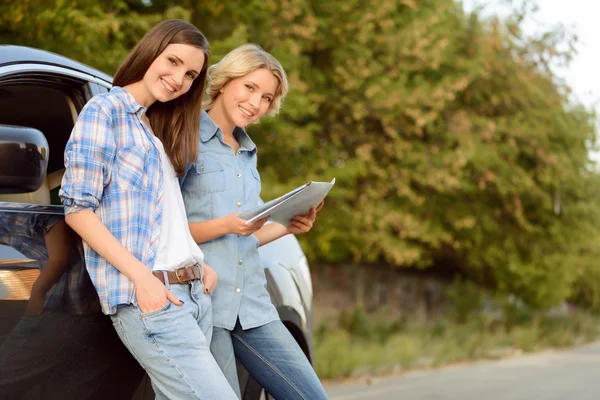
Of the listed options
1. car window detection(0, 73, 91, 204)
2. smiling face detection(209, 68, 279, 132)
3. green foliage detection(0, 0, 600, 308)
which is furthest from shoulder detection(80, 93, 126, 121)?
green foliage detection(0, 0, 600, 308)

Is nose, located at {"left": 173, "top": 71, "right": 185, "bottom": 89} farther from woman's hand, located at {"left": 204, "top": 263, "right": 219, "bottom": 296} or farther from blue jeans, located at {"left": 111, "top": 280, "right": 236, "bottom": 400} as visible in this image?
blue jeans, located at {"left": 111, "top": 280, "right": 236, "bottom": 400}

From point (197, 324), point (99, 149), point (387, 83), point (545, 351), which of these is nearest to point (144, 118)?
point (99, 149)

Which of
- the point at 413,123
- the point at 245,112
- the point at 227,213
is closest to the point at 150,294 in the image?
the point at 227,213

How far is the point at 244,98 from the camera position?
3473mm

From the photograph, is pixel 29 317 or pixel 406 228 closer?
pixel 29 317

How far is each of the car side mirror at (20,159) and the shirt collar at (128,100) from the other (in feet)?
0.88

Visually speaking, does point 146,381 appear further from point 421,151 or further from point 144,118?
point 421,151

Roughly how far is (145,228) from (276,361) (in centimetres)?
89

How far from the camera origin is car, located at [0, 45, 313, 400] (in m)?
2.71

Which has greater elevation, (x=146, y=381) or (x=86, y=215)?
(x=86, y=215)

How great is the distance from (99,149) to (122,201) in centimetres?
16

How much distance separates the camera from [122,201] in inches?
111

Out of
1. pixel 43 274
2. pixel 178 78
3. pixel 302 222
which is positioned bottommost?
pixel 43 274

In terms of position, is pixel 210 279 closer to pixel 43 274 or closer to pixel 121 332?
pixel 121 332
